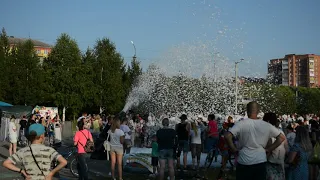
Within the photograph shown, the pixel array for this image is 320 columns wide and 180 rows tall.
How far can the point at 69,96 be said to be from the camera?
53.0 metres

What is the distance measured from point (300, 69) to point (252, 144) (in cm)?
17224

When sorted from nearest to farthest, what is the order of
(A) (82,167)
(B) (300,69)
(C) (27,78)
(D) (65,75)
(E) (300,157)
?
(E) (300,157)
(A) (82,167)
(C) (27,78)
(D) (65,75)
(B) (300,69)

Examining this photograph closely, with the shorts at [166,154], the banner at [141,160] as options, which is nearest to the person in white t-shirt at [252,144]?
the shorts at [166,154]

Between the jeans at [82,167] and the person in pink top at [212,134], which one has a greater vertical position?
the person in pink top at [212,134]

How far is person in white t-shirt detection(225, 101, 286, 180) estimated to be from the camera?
21.5 ft

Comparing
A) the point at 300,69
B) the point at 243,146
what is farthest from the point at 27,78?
the point at 300,69

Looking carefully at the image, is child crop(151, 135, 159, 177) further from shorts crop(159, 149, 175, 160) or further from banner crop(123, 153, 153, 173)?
shorts crop(159, 149, 175, 160)

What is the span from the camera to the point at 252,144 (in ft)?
21.7

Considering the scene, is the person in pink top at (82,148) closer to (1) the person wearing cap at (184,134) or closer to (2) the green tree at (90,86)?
(1) the person wearing cap at (184,134)

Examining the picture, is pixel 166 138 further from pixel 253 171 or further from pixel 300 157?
pixel 253 171

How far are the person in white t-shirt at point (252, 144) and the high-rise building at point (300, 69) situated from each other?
532 feet

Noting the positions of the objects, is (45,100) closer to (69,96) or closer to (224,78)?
(69,96)

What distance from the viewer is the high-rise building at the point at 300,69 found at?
164m

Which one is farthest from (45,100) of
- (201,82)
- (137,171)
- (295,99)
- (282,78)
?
(282,78)
